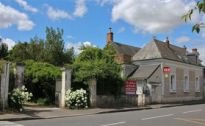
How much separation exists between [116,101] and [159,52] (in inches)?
560

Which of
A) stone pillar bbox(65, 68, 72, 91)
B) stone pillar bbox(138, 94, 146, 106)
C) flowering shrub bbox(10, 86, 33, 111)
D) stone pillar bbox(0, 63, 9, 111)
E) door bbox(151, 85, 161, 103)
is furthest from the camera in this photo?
door bbox(151, 85, 161, 103)

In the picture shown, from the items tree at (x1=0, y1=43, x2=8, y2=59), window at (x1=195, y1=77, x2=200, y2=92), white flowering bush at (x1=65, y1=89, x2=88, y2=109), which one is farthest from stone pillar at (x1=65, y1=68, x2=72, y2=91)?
tree at (x1=0, y1=43, x2=8, y2=59)

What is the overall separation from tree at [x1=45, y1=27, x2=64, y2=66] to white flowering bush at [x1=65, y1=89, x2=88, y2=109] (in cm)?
2230

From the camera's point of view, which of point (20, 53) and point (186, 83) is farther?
point (186, 83)

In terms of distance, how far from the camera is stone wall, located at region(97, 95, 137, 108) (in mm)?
29125

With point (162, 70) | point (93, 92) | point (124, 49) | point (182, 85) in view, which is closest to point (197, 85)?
point (182, 85)

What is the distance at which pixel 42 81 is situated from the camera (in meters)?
28.7

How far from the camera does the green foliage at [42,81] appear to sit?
28461mm

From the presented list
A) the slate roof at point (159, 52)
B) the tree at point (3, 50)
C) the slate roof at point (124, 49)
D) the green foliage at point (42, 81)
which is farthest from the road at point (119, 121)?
the tree at point (3, 50)

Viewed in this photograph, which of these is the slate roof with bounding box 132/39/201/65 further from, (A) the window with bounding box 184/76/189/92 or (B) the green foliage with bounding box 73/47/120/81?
(B) the green foliage with bounding box 73/47/120/81

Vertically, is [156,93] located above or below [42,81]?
below

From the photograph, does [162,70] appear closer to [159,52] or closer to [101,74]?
[159,52]

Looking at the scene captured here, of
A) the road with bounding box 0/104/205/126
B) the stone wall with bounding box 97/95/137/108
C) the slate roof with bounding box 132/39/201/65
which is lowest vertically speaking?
the road with bounding box 0/104/205/126

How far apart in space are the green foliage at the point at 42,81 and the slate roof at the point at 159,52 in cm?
1743
